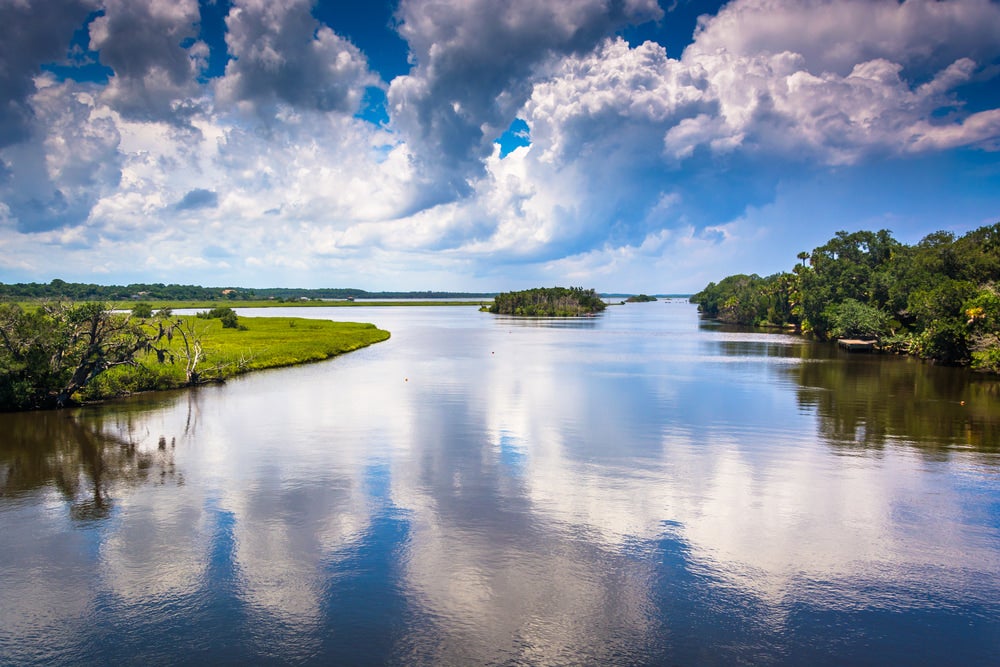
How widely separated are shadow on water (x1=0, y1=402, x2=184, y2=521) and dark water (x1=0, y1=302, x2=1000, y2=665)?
0.16 meters

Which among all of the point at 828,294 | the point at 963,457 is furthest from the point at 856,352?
the point at 963,457

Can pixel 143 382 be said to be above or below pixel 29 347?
below

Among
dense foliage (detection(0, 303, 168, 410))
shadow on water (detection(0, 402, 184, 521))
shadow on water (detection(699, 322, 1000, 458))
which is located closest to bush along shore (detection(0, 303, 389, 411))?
dense foliage (detection(0, 303, 168, 410))

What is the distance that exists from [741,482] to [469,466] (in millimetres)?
10687

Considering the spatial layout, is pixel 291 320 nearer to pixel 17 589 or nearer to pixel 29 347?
pixel 29 347

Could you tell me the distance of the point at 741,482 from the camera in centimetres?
2391

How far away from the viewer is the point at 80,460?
89.0 feet

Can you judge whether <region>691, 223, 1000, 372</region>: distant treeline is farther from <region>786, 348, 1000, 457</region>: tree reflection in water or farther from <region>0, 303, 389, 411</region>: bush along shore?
<region>0, 303, 389, 411</region>: bush along shore

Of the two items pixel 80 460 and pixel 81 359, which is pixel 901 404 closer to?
pixel 80 460

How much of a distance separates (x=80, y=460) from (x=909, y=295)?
265 feet

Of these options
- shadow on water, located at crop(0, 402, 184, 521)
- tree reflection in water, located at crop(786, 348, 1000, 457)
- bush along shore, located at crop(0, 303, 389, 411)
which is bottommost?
shadow on water, located at crop(0, 402, 184, 521)

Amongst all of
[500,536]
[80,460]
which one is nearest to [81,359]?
[80,460]

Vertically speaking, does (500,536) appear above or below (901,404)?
below

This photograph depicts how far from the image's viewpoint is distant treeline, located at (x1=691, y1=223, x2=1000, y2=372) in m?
59.5
